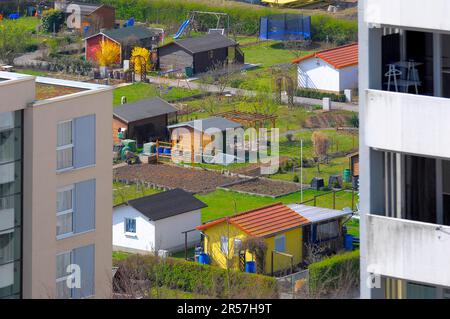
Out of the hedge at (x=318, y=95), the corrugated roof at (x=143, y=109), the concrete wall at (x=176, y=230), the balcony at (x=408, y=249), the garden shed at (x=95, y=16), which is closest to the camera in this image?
the balcony at (x=408, y=249)

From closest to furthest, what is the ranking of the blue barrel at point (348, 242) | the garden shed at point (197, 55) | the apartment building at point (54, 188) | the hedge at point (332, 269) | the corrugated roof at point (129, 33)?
the apartment building at point (54, 188)
the hedge at point (332, 269)
the blue barrel at point (348, 242)
the garden shed at point (197, 55)
the corrugated roof at point (129, 33)

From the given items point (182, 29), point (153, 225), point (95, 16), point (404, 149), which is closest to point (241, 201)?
point (153, 225)

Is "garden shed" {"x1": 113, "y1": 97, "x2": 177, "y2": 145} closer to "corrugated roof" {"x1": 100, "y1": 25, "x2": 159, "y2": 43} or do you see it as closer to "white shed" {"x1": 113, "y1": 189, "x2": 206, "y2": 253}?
"white shed" {"x1": 113, "y1": 189, "x2": 206, "y2": 253}

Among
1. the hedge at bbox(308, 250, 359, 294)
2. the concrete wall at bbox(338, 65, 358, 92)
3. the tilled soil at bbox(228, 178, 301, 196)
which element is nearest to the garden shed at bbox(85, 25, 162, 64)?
the concrete wall at bbox(338, 65, 358, 92)

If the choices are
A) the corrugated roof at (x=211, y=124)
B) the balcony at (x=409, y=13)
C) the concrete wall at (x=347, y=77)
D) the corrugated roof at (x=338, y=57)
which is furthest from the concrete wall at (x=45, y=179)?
the corrugated roof at (x=338, y=57)

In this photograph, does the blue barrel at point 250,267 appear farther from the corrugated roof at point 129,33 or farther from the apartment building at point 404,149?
the corrugated roof at point 129,33
